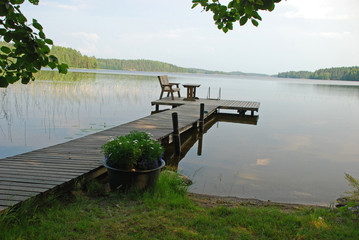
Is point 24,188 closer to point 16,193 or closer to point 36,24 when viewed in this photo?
point 16,193

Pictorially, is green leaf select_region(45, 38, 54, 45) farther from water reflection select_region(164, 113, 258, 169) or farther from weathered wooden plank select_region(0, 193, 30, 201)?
water reflection select_region(164, 113, 258, 169)

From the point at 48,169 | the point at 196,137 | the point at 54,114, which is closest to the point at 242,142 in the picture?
the point at 196,137

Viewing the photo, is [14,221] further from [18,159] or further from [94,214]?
[18,159]

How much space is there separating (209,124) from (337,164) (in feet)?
18.9

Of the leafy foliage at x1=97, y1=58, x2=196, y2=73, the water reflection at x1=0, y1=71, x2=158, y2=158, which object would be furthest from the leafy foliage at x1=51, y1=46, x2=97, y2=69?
the water reflection at x1=0, y1=71, x2=158, y2=158

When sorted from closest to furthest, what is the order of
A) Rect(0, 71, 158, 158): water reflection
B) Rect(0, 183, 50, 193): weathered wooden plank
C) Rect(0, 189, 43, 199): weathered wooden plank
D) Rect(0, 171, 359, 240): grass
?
Rect(0, 171, 359, 240): grass
Rect(0, 189, 43, 199): weathered wooden plank
Rect(0, 183, 50, 193): weathered wooden plank
Rect(0, 71, 158, 158): water reflection

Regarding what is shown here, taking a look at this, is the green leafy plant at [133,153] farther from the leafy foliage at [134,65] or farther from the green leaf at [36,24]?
the leafy foliage at [134,65]

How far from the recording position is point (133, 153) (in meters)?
3.69

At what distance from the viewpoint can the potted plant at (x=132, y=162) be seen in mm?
3725

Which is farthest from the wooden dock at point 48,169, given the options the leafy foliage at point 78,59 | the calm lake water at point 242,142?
the leafy foliage at point 78,59

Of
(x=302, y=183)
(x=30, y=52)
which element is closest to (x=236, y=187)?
(x=302, y=183)

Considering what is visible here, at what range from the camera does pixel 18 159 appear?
446 centimetres

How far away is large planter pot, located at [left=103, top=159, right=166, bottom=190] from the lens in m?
3.75

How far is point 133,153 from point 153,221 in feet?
2.91
